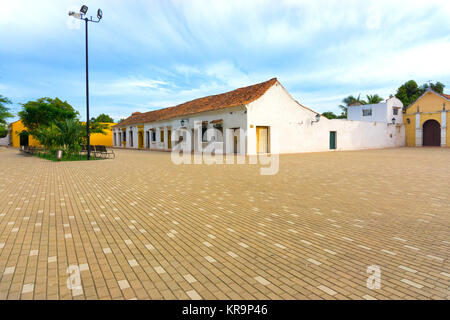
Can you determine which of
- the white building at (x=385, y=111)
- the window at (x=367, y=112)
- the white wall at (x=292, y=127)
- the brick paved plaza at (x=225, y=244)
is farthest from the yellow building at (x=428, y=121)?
the brick paved plaza at (x=225, y=244)

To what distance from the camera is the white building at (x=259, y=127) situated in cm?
2248

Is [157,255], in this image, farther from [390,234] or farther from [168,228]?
[390,234]

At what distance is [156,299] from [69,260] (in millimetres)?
1350

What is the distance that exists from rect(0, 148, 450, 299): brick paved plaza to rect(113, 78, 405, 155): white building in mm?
16278

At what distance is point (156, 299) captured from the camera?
91.3 inches

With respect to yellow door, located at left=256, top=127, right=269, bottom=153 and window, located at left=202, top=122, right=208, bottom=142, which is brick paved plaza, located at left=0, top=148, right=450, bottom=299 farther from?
window, located at left=202, top=122, right=208, bottom=142

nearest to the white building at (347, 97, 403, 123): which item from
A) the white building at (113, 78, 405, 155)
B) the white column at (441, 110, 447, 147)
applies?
the white building at (113, 78, 405, 155)

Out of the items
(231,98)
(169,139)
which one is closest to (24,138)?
(169,139)

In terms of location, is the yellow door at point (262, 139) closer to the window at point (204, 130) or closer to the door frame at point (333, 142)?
the window at point (204, 130)

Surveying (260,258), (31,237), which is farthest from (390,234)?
(31,237)
